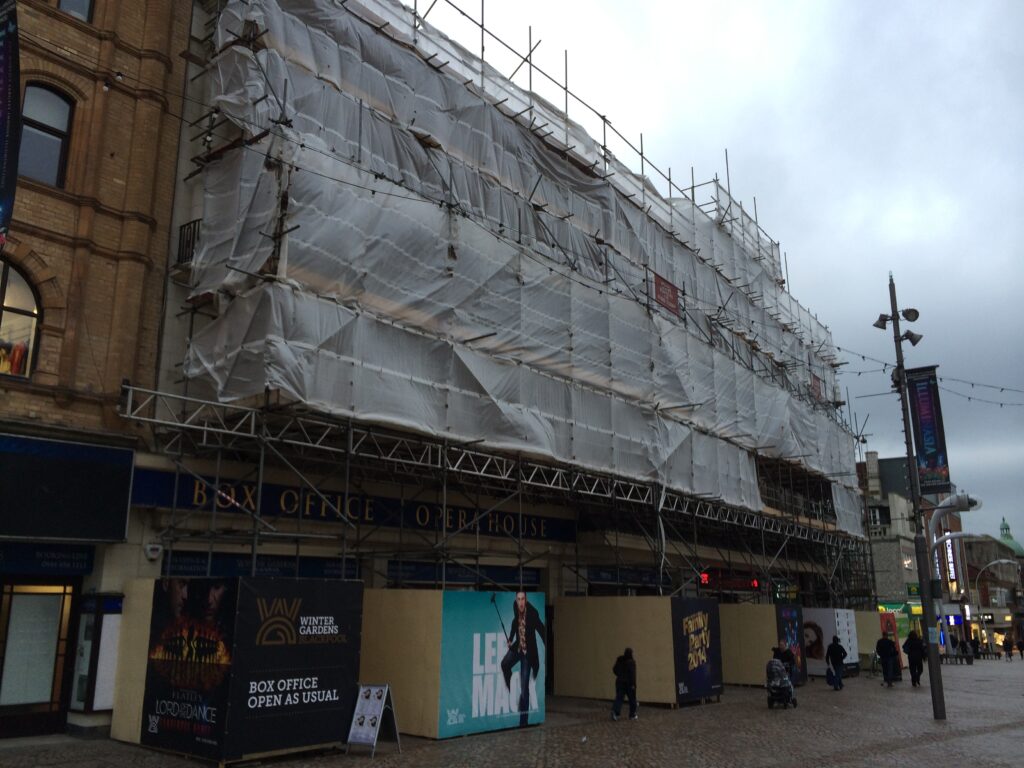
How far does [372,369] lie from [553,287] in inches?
266

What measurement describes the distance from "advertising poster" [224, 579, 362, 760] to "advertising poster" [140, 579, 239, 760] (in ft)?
0.78

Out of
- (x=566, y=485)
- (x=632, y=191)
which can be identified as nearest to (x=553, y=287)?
(x=566, y=485)

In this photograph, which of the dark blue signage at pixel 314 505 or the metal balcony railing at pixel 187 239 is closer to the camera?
the dark blue signage at pixel 314 505

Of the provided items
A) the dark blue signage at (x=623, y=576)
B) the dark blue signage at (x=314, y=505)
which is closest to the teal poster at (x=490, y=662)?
the dark blue signage at (x=314, y=505)

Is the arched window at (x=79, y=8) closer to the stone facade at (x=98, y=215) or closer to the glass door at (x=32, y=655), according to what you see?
the stone facade at (x=98, y=215)

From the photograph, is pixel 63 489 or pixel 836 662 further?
pixel 836 662

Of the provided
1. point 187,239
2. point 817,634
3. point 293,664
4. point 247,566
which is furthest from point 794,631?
point 187,239

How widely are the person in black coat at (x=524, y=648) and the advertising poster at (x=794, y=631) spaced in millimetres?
10910

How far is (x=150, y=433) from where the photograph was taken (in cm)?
1456

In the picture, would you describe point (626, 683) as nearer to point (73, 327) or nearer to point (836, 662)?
point (836, 662)

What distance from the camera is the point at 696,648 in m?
20.2

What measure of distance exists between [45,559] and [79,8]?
1004cm

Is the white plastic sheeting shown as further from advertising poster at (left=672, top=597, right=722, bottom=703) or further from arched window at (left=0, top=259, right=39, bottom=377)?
advertising poster at (left=672, top=597, right=722, bottom=703)

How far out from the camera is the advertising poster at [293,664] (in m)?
11.6
